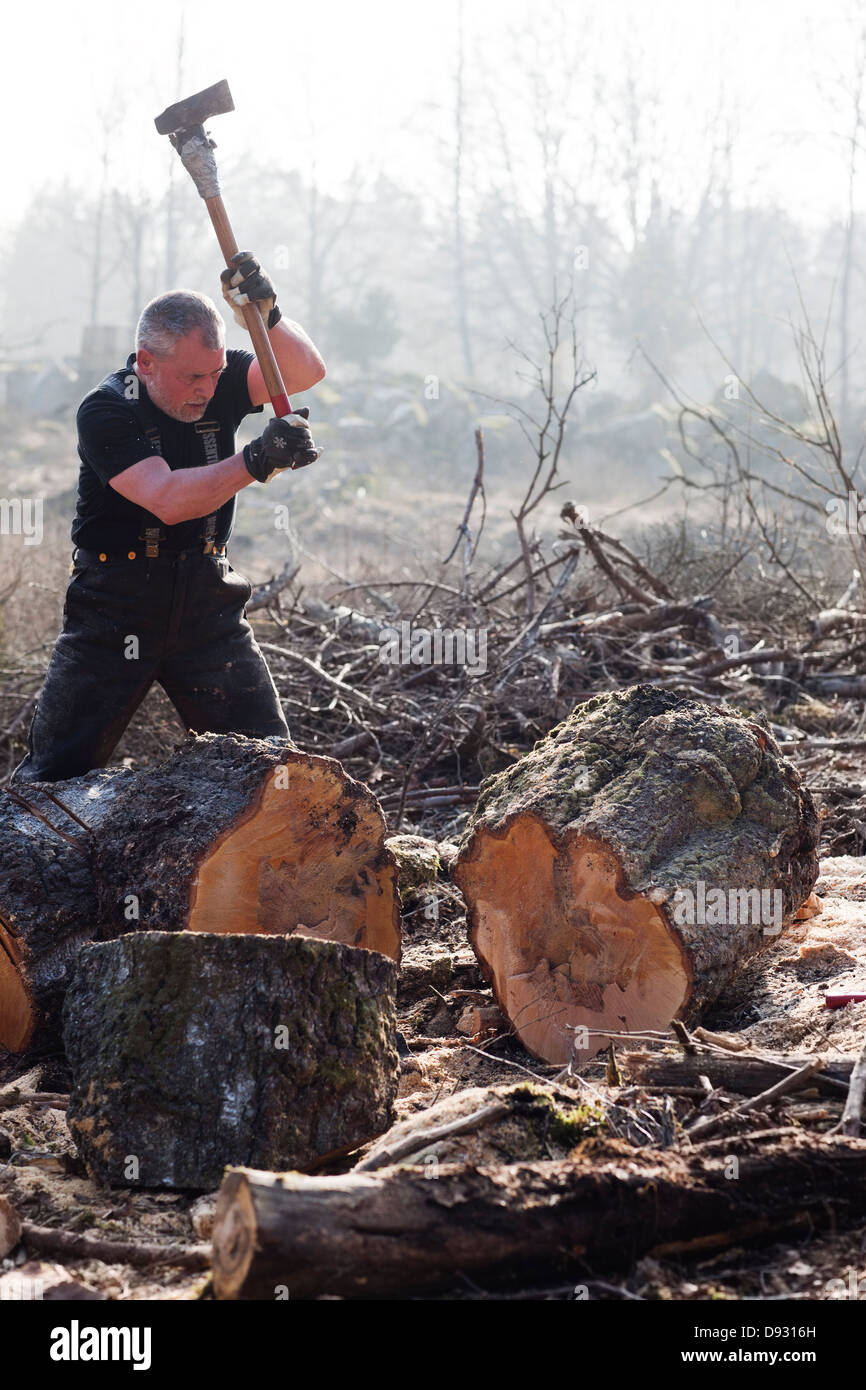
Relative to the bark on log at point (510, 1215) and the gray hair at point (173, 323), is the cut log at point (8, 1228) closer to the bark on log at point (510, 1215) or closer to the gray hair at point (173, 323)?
the bark on log at point (510, 1215)

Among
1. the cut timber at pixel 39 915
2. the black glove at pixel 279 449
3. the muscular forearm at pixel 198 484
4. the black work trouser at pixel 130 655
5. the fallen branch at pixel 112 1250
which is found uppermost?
the black glove at pixel 279 449

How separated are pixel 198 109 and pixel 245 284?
546mm

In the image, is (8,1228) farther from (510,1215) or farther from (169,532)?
(169,532)

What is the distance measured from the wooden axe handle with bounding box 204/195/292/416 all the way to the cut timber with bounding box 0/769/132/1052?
1.39 meters

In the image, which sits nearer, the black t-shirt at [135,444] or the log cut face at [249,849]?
the log cut face at [249,849]

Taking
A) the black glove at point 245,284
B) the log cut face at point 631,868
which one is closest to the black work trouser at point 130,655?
the black glove at point 245,284

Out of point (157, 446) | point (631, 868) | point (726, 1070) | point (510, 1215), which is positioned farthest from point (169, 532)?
point (510, 1215)

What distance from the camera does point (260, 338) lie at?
3529 millimetres

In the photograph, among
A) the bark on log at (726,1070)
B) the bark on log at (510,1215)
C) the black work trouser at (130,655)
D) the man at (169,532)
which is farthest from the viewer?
the black work trouser at (130,655)

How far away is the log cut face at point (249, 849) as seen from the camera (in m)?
2.86

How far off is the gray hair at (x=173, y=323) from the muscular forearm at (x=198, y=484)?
397 mm

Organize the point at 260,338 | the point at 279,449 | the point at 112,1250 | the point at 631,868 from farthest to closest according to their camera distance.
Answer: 1. the point at 260,338
2. the point at 279,449
3. the point at 631,868
4. the point at 112,1250

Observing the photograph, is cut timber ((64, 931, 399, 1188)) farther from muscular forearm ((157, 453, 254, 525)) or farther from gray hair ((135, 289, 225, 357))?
gray hair ((135, 289, 225, 357))

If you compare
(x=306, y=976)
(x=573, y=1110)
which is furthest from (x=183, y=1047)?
(x=573, y=1110)
